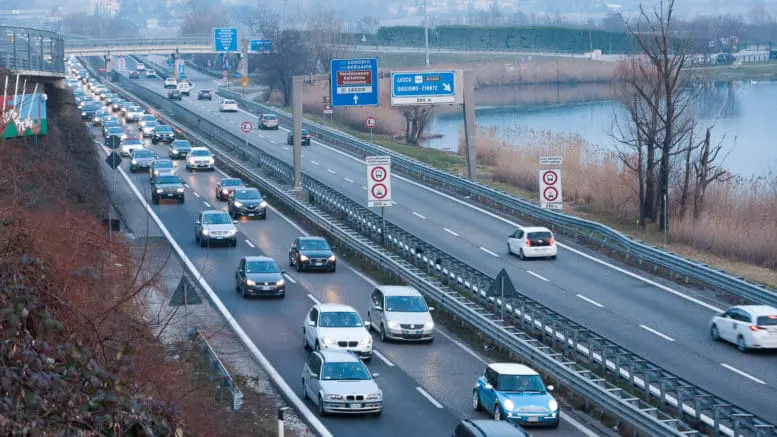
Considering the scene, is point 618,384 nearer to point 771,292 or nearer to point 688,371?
point 688,371

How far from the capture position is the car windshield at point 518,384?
20.6 meters

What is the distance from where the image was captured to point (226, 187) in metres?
48.9

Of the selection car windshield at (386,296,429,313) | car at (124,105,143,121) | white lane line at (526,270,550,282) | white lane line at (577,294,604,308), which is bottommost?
white lane line at (577,294,604,308)

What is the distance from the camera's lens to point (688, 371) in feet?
80.2

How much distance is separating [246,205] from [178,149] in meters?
19.1

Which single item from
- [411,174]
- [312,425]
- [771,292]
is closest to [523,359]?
[312,425]

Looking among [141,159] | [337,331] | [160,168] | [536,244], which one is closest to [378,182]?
[536,244]

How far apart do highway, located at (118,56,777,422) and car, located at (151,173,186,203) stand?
7.50m

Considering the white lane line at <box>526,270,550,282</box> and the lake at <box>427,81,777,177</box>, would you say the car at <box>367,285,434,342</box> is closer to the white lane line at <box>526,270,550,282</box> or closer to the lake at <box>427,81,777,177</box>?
the white lane line at <box>526,270,550,282</box>

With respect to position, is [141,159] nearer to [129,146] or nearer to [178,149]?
[178,149]

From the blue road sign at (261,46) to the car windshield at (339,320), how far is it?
8834cm

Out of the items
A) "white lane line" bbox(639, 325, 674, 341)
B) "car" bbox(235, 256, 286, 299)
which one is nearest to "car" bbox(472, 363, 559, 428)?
"white lane line" bbox(639, 325, 674, 341)

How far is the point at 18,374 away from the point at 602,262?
29.3m

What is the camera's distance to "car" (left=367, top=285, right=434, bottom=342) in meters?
26.7
